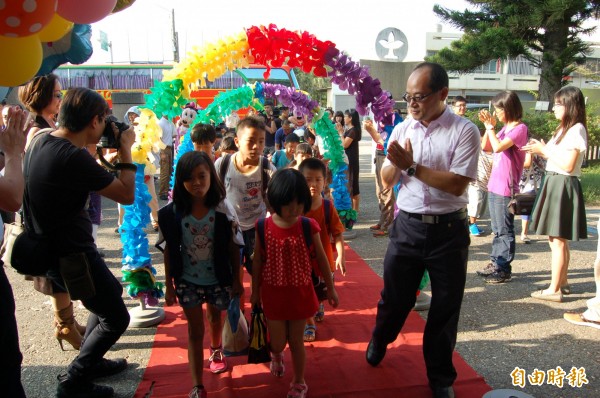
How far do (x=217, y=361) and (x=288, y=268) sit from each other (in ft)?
3.16

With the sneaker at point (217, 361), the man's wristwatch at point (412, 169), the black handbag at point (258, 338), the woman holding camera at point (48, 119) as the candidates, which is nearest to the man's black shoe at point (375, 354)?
the black handbag at point (258, 338)

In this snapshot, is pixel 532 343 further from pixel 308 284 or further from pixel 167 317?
pixel 167 317

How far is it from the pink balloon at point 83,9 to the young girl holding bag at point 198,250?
0.85m

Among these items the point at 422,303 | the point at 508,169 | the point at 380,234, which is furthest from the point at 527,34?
the point at 422,303

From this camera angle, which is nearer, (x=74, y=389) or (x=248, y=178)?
(x=74, y=389)

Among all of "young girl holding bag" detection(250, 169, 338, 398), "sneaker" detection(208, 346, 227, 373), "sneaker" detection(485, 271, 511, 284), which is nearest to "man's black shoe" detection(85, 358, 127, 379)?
"sneaker" detection(208, 346, 227, 373)

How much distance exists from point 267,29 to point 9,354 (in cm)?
374

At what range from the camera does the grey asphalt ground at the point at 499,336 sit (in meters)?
3.05

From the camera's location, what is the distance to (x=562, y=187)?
4.14m

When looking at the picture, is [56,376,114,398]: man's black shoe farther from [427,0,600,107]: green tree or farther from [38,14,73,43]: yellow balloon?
[427,0,600,107]: green tree

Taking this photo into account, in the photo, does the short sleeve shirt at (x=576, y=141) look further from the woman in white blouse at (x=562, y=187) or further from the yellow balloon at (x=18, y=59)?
the yellow balloon at (x=18, y=59)

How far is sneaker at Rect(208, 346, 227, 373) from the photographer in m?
3.11

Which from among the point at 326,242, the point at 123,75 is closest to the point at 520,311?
the point at 326,242

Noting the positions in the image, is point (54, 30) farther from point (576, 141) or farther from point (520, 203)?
point (520, 203)
